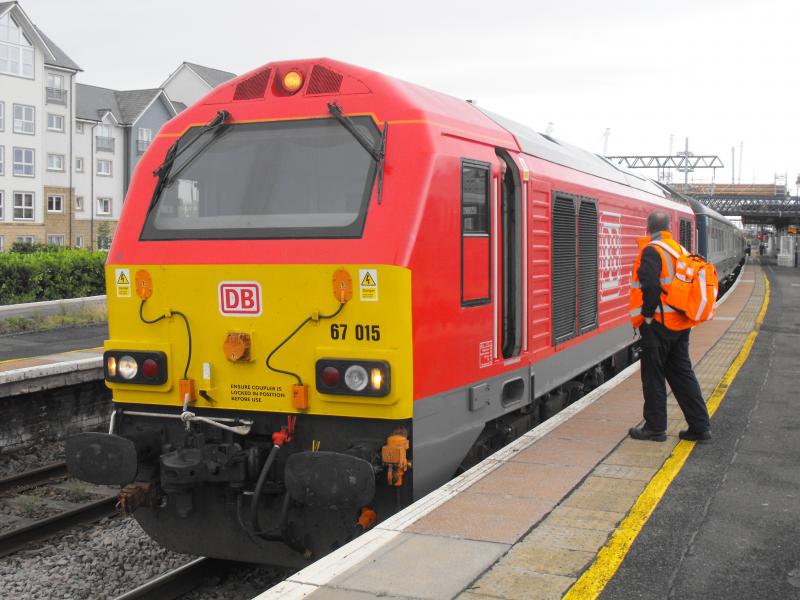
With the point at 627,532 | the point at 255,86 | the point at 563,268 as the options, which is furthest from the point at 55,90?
the point at 627,532

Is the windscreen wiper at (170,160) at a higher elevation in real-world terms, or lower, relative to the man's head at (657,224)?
higher

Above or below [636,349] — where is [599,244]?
above

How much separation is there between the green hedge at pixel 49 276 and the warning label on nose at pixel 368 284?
49.8 ft

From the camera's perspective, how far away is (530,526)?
4.82 metres

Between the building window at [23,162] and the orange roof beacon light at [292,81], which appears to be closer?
the orange roof beacon light at [292,81]

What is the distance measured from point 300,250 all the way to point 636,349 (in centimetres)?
793

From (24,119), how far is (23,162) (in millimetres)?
2124

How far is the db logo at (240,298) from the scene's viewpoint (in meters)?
5.23

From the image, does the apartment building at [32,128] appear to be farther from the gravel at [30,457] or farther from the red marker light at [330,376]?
the red marker light at [330,376]

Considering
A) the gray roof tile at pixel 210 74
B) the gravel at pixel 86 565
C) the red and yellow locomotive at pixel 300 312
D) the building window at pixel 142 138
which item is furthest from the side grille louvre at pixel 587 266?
the gray roof tile at pixel 210 74

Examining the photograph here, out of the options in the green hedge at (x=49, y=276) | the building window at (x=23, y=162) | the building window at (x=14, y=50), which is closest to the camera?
the green hedge at (x=49, y=276)

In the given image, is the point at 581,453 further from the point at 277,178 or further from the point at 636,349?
the point at 636,349

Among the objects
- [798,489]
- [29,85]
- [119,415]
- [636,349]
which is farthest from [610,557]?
[29,85]

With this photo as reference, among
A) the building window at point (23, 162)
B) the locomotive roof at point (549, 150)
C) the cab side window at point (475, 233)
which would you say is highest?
the building window at point (23, 162)
